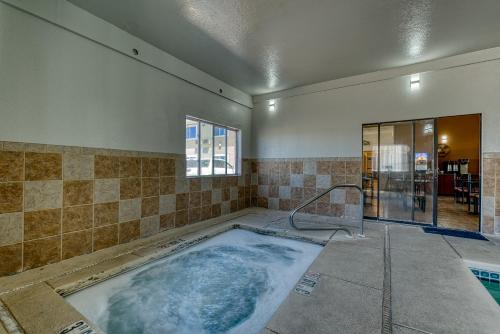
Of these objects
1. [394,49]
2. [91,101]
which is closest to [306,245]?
[394,49]

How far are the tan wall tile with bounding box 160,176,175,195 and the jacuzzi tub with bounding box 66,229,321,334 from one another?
3.23 feet

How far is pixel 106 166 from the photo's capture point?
278 cm

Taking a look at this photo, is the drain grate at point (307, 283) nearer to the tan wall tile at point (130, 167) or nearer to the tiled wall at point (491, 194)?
the tan wall tile at point (130, 167)

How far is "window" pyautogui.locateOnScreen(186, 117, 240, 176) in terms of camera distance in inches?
160

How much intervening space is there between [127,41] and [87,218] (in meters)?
2.29

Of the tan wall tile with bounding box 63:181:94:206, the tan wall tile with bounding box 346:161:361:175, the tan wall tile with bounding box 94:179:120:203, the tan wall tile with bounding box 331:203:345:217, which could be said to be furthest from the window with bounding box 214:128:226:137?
the tan wall tile with bounding box 331:203:345:217

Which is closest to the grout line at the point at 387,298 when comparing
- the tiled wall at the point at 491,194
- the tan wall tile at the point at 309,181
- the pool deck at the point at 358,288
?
the pool deck at the point at 358,288

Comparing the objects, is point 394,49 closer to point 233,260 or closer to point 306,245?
point 306,245

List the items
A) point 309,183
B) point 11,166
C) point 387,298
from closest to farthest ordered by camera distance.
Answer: point 387,298, point 11,166, point 309,183

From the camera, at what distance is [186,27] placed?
2795 millimetres

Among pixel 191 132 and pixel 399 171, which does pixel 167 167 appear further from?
pixel 399 171

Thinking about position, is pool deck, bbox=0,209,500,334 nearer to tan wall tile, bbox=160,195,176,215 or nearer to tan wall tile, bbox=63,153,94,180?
tan wall tile, bbox=160,195,176,215

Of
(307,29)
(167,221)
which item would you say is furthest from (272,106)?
(167,221)

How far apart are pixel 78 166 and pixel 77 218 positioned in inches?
Answer: 23.0
